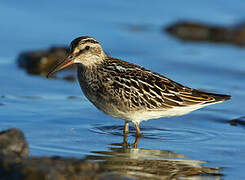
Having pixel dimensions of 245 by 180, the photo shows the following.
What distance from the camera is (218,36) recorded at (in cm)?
1919

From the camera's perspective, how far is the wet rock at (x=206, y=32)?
1905 centimetres

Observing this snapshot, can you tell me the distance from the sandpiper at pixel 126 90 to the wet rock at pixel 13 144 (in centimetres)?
257

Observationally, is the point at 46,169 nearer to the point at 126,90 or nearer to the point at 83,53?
the point at 126,90

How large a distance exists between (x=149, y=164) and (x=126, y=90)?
1.76m

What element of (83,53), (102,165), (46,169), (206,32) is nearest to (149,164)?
(102,165)

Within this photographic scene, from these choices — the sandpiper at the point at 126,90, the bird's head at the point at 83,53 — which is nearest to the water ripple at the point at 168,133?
the sandpiper at the point at 126,90

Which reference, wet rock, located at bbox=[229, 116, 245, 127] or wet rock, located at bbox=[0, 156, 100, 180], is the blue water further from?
wet rock, located at bbox=[0, 156, 100, 180]

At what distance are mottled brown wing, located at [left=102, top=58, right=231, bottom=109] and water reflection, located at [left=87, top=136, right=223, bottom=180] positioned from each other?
0.97 m

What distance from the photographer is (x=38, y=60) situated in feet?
49.8

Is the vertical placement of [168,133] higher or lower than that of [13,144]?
higher

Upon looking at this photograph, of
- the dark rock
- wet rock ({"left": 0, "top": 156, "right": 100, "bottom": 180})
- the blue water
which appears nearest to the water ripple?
the blue water

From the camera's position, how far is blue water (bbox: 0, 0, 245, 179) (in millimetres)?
9859

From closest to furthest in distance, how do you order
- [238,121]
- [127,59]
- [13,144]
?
[13,144]
[238,121]
[127,59]

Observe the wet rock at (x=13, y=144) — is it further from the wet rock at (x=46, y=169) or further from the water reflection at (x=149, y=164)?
the water reflection at (x=149, y=164)
